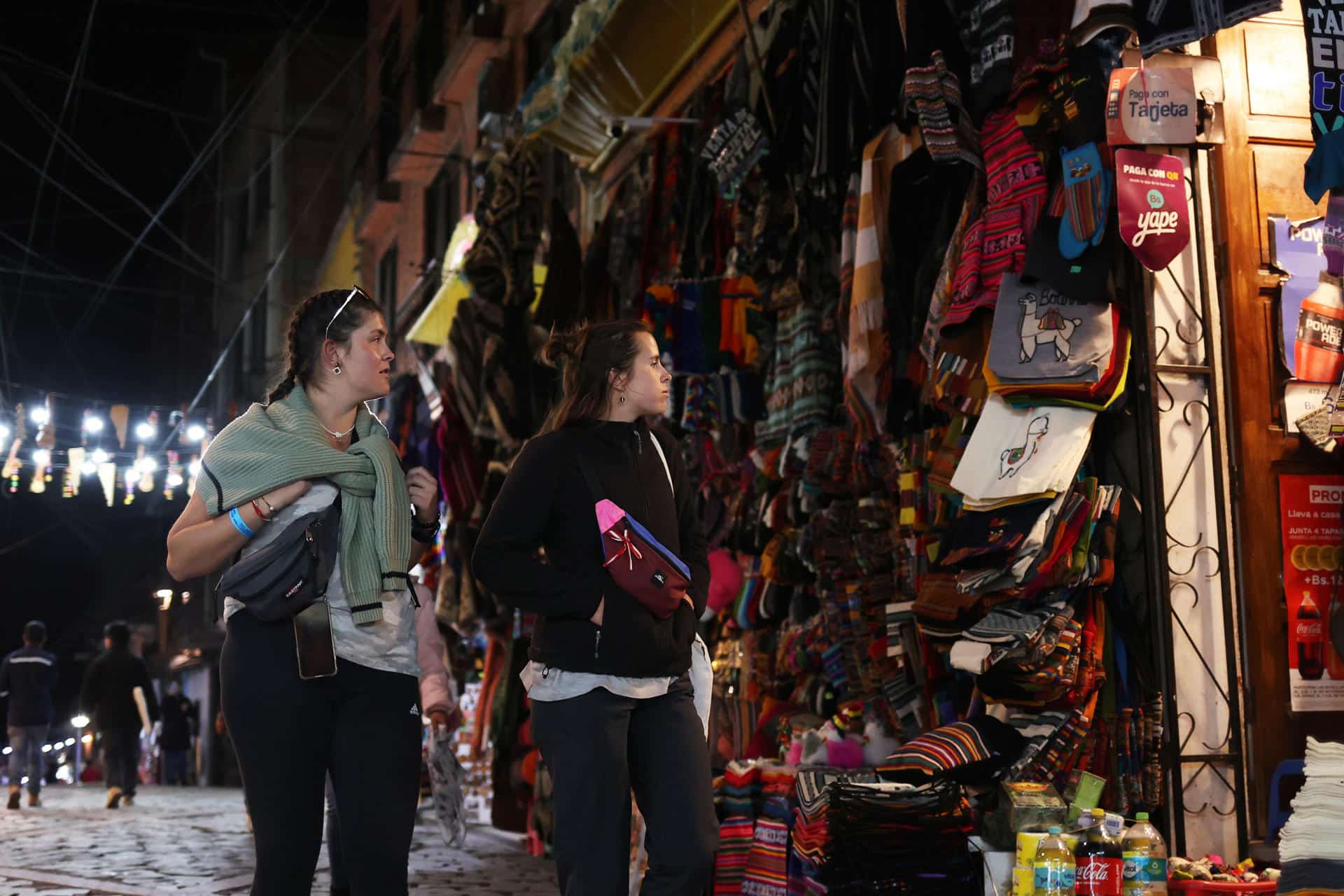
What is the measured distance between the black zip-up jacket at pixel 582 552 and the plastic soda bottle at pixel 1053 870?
1.34 m

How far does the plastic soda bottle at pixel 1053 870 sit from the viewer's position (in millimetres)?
4465

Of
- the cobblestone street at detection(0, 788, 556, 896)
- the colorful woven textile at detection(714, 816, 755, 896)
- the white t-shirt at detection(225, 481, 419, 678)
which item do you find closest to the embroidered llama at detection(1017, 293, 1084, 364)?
the colorful woven textile at detection(714, 816, 755, 896)

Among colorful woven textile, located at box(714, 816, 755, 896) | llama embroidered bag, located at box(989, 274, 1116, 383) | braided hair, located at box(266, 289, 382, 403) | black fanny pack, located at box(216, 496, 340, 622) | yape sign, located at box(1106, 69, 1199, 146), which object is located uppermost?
yape sign, located at box(1106, 69, 1199, 146)

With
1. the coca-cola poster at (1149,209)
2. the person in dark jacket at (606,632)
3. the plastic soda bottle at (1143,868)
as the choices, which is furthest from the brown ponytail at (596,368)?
the plastic soda bottle at (1143,868)

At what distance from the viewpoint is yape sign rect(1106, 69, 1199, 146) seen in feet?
16.8

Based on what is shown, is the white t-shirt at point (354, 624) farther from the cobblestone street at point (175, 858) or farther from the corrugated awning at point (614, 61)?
the corrugated awning at point (614, 61)

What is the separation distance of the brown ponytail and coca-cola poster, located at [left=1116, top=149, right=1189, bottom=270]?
188 cm

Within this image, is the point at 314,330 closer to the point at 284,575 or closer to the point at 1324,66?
the point at 284,575

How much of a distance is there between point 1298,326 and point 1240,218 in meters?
0.46

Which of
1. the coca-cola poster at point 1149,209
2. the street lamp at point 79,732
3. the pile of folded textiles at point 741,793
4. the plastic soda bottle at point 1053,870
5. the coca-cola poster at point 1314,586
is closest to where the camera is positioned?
the plastic soda bottle at point 1053,870

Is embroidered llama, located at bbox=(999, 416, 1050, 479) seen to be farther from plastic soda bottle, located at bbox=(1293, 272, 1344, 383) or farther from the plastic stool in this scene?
the plastic stool

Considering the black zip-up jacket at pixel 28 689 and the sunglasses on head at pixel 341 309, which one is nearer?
the sunglasses on head at pixel 341 309

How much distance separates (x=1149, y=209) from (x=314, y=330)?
114 inches

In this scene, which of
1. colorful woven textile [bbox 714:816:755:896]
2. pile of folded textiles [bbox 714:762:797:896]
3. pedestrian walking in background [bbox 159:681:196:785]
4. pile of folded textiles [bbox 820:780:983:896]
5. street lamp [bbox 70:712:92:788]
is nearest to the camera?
pile of folded textiles [bbox 820:780:983:896]
